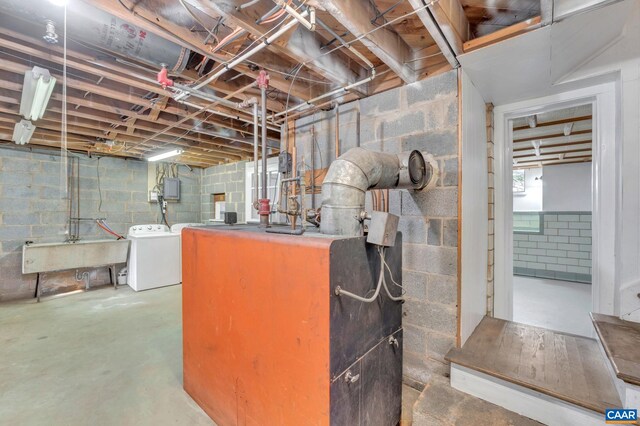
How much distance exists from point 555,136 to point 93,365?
564 cm

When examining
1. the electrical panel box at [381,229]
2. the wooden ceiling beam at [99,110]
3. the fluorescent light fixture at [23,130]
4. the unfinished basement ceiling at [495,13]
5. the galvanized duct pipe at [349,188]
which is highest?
the unfinished basement ceiling at [495,13]

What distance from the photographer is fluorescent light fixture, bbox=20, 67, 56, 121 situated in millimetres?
2023

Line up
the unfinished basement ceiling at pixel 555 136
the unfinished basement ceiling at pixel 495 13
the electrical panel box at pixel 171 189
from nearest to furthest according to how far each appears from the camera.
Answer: the unfinished basement ceiling at pixel 495 13, the unfinished basement ceiling at pixel 555 136, the electrical panel box at pixel 171 189

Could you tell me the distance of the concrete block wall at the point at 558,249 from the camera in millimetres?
5262

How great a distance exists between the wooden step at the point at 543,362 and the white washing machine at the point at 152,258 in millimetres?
4647

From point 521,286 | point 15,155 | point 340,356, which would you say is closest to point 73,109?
point 15,155

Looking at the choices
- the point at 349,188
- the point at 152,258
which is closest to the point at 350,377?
the point at 349,188

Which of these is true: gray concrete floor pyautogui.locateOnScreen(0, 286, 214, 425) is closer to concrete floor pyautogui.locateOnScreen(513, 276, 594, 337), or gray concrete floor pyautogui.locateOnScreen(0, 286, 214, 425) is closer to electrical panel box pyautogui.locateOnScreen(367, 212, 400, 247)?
electrical panel box pyautogui.locateOnScreen(367, 212, 400, 247)

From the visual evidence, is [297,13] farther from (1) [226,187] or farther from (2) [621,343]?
(1) [226,187]

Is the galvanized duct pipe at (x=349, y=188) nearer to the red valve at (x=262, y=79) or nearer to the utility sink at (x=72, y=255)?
the red valve at (x=262, y=79)

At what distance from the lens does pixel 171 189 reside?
5602mm

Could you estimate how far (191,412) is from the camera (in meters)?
1.82

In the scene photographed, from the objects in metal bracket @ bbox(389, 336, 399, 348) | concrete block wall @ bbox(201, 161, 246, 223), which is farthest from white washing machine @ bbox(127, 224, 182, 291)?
metal bracket @ bbox(389, 336, 399, 348)

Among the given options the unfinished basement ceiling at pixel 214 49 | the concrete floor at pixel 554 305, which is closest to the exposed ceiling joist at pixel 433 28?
the unfinished basement ceiling at pixel 214 49
